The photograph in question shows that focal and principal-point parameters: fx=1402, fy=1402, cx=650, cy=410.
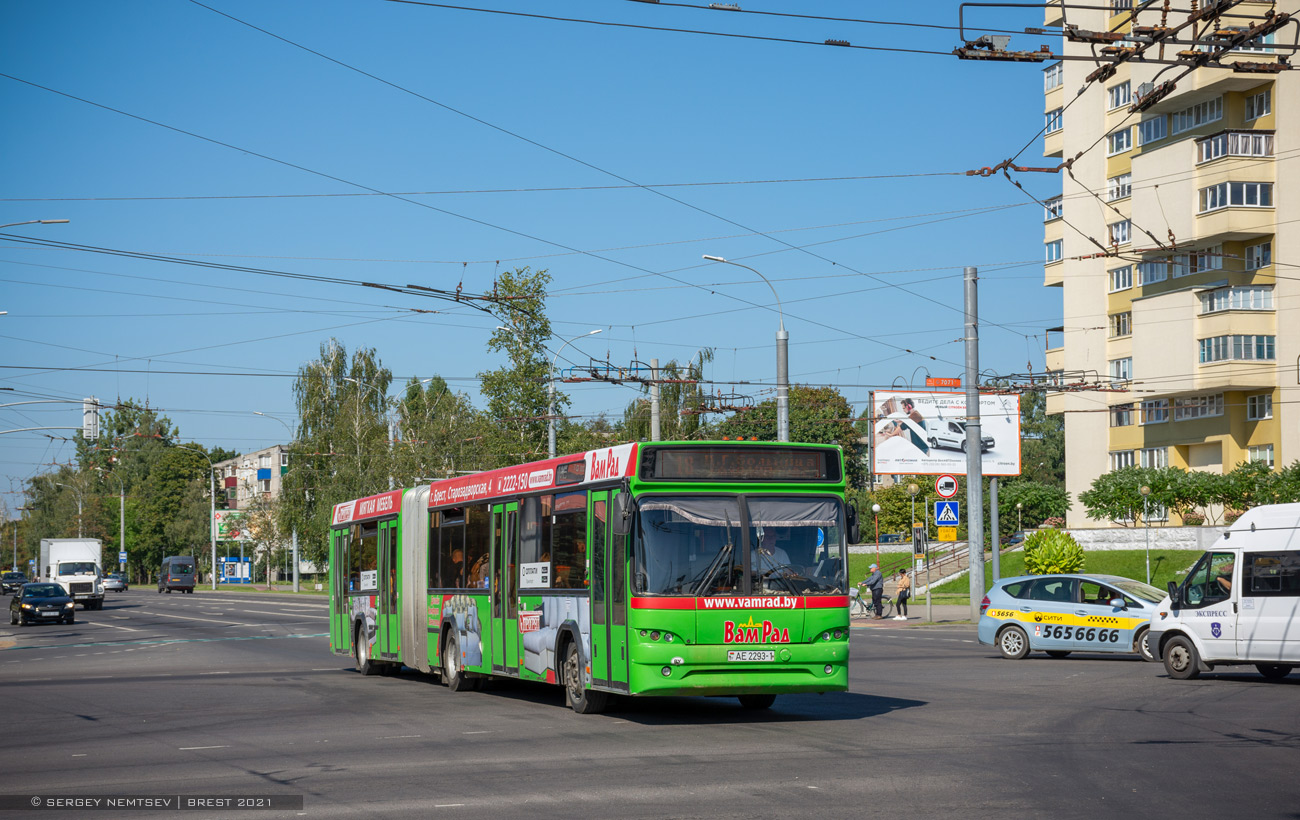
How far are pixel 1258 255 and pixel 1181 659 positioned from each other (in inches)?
1553

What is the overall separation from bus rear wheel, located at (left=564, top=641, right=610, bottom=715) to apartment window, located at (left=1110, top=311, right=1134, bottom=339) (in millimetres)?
52869

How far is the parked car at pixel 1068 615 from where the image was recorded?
23.6m

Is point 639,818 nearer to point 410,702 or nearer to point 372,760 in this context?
point 372,760

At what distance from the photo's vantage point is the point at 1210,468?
57.0m

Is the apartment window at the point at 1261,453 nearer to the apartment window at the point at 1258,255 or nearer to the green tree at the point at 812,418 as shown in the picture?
the apartment window at the point at 1258,255

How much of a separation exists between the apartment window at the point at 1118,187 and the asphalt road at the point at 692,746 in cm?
4473

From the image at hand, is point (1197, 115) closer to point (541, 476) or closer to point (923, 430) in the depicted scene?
point (923, 430)

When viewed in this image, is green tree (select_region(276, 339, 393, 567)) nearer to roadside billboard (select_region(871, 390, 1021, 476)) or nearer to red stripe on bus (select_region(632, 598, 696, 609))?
roadside billboard (select_region(871, 390, 1021, 476))

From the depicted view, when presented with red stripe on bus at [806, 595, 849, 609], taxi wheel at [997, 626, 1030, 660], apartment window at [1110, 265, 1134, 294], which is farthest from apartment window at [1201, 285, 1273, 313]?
red stripe on bus at [806, 595, 849, 609]

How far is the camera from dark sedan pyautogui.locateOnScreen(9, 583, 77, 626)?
160 ft

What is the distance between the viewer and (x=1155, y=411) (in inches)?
2345

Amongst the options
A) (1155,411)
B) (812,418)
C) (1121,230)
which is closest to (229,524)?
(812,418)

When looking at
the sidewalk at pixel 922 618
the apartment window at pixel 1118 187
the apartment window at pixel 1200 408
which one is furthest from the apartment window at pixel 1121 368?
the sidewalk at pixel 922 618

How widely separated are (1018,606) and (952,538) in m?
13.7
